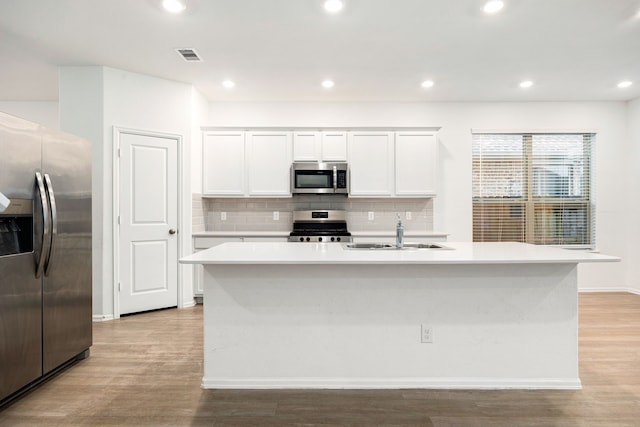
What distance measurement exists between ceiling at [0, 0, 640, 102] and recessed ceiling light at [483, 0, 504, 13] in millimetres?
66

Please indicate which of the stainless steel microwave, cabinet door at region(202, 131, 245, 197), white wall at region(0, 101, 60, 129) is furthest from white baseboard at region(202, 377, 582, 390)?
white wall at region(0, 101, 60, 129)

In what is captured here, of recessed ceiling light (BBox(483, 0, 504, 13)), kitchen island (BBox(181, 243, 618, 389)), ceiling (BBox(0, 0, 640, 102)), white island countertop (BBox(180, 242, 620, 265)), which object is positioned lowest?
kitchen island (BBox(181, 243, 618, 389))

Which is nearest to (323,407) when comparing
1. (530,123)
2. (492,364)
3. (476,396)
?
(476,396)

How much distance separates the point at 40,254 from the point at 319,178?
10.4 feet

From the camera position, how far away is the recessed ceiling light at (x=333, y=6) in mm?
2793

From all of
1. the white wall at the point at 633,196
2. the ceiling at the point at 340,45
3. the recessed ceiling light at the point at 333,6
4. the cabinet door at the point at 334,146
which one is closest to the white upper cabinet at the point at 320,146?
the cabinet door at the point at 334,146

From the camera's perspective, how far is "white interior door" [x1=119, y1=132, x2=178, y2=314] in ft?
13.7

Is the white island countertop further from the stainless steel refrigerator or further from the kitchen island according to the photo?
the stainless steel refrigerator

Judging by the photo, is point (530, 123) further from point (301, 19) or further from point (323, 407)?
point (323, 407)

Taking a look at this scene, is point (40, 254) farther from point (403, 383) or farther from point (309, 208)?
point (309, 208)

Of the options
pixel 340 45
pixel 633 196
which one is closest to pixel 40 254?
pixel 340 45

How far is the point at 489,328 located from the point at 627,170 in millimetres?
4570

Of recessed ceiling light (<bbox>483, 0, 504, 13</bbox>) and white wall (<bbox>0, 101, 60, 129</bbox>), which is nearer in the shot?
recessed ceiling light (<bbox>483, 0, 504, 13</bbox>)

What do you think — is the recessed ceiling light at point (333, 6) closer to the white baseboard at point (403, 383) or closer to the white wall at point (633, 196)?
the white baseboard at point (403, 383)
